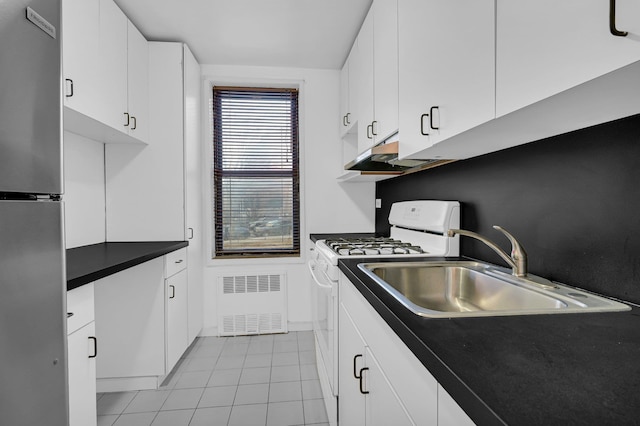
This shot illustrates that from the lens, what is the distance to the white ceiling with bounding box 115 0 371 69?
2.09 meters

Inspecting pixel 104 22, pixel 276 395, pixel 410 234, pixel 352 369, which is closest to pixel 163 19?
pixel 104 22

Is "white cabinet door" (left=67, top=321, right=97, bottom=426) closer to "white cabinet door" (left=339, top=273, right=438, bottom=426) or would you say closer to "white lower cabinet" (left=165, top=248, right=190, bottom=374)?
"white lower cabinet" (left=165, top=248, right=190, bottom=374)

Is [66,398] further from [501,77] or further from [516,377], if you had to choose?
[501,77]

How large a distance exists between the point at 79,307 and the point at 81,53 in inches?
50.1

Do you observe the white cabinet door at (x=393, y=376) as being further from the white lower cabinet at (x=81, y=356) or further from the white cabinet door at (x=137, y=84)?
the white cabinet door at (x=137, y=84)

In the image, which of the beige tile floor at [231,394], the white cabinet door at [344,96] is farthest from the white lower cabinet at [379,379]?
the white cabinet door at [344,96]

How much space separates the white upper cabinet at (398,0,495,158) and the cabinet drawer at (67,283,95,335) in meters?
1.44

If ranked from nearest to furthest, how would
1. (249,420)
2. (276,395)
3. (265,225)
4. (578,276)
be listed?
1. (578,276)
2. (249,420)
3. (276,395)
4. (265,225)

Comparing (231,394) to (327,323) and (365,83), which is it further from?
(365,83)

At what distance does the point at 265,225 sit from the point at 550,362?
2766 mm

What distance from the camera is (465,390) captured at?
459mm

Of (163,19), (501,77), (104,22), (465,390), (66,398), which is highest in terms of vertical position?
(163,19)

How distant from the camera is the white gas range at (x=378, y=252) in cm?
167

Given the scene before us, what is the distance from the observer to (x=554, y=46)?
2.14 feet
